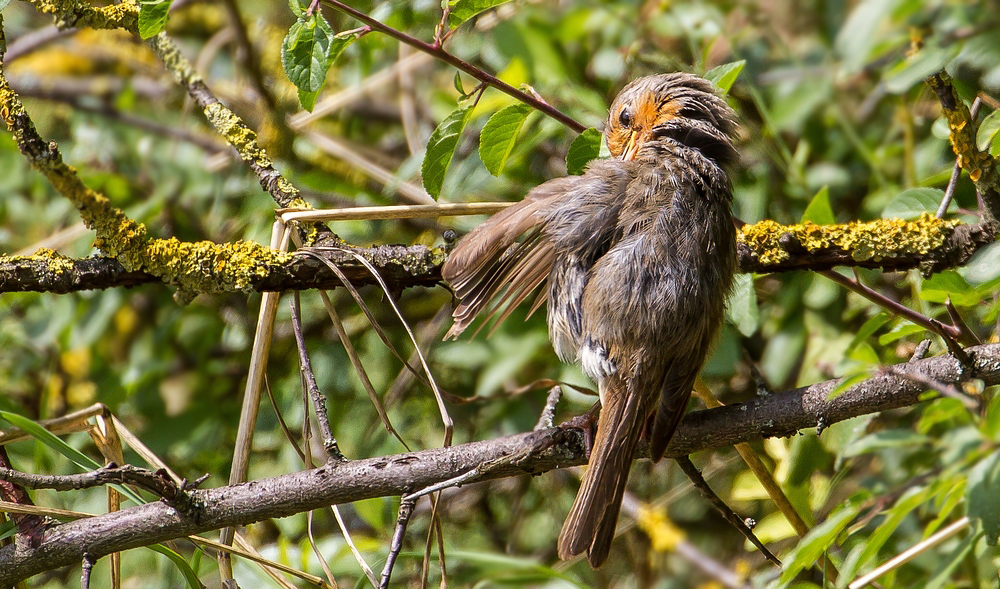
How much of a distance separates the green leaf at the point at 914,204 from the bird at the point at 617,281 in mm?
418

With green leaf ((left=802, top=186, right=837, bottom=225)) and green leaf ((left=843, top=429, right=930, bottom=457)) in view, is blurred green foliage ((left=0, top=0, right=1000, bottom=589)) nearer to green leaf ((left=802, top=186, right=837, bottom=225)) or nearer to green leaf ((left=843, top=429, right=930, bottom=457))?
green leaf ((left=802, top=186, right=837, bottom=225))

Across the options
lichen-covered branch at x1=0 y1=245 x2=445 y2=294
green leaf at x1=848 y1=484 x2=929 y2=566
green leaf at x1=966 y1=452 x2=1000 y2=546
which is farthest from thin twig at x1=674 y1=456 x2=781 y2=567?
lichen-covered branch at x1=0 y1=245 x2=445 y2=294

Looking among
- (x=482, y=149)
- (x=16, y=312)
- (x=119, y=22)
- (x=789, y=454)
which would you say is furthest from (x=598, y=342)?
(x=16, y=312)

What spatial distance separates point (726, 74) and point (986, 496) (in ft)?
4.01

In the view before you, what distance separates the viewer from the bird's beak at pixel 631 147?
2.47 m

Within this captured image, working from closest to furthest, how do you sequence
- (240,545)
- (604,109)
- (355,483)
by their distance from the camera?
(355,483) < (240,545) < (604,109)

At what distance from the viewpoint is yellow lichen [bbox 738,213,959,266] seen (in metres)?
2.15

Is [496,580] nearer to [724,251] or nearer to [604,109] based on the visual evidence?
[724,251]

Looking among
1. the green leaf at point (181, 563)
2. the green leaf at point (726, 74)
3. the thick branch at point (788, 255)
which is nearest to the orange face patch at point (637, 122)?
the green leaf at point (726, 74)

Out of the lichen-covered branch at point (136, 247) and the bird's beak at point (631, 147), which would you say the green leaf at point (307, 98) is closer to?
the lichen-covered branch at point (136, 247)

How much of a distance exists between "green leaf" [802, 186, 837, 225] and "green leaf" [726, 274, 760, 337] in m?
0.22

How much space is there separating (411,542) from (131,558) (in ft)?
3.35

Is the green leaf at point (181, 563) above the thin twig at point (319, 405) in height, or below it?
below

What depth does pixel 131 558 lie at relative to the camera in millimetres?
3102
